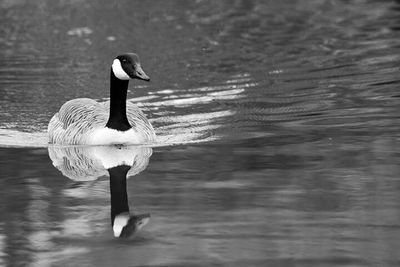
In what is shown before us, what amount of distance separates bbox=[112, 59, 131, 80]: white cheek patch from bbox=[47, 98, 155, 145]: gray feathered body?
658 mm

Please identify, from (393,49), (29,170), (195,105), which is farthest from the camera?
(393,49)

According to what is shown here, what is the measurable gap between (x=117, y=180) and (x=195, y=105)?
5751mm

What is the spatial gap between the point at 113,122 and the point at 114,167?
1.74 meters

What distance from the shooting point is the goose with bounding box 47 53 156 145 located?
46.4 ft

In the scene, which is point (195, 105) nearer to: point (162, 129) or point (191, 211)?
point (162, 129)

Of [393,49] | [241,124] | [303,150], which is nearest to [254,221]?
[303,150]

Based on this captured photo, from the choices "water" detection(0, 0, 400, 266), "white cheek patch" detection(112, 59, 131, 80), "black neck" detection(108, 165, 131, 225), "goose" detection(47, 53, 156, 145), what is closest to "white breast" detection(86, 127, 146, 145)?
"goose" detection(47, 53, 156, 145)

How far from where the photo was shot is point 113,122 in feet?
46.9

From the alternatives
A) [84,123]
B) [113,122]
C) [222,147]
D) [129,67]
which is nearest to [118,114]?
[113,122]

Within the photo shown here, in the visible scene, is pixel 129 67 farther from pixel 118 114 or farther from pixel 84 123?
pixel 84 123

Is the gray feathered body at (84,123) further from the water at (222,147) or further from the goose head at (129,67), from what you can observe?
the goose head at (129,67)

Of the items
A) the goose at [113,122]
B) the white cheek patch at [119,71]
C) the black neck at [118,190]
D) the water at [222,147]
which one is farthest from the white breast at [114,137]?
the black neck at [118,190]

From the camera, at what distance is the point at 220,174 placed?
1170cm

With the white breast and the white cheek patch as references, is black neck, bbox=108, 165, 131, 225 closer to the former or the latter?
the white breast
